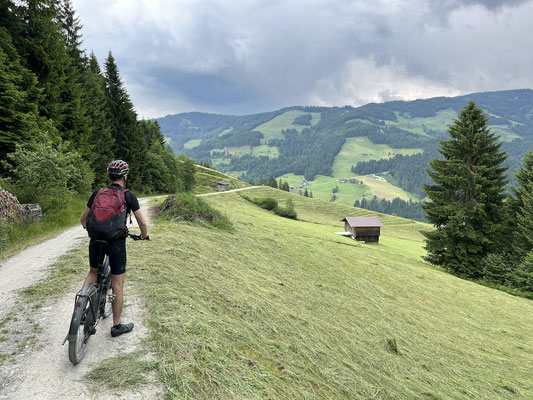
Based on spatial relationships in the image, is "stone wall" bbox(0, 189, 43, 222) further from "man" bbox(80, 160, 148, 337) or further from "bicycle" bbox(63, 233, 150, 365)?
"man" bbox(80, 160, 148, 337)

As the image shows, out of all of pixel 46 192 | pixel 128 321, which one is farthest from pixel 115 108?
pixel 128 321

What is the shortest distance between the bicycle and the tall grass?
22.6 ft

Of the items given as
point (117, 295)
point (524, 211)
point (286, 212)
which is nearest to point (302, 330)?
point (117, 295)

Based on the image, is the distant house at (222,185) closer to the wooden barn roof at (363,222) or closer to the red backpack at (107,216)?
the wooden barn roof at (363,222)

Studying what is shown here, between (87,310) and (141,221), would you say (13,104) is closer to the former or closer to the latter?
(141,221)

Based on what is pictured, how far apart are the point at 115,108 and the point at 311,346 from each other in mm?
47642

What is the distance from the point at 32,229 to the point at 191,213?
22.3ft

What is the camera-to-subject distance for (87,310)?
4.28m

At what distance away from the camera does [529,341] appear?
38.6 feet

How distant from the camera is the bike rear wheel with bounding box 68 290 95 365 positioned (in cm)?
379

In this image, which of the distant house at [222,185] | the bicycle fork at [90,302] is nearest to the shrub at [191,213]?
the bicycle fork at [90,302]

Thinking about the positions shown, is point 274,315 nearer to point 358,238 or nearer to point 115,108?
point 115,108

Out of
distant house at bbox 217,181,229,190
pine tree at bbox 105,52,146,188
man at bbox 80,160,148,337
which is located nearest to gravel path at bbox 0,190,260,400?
man at bbox 80,160,148,337

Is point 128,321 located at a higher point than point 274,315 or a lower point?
higher
